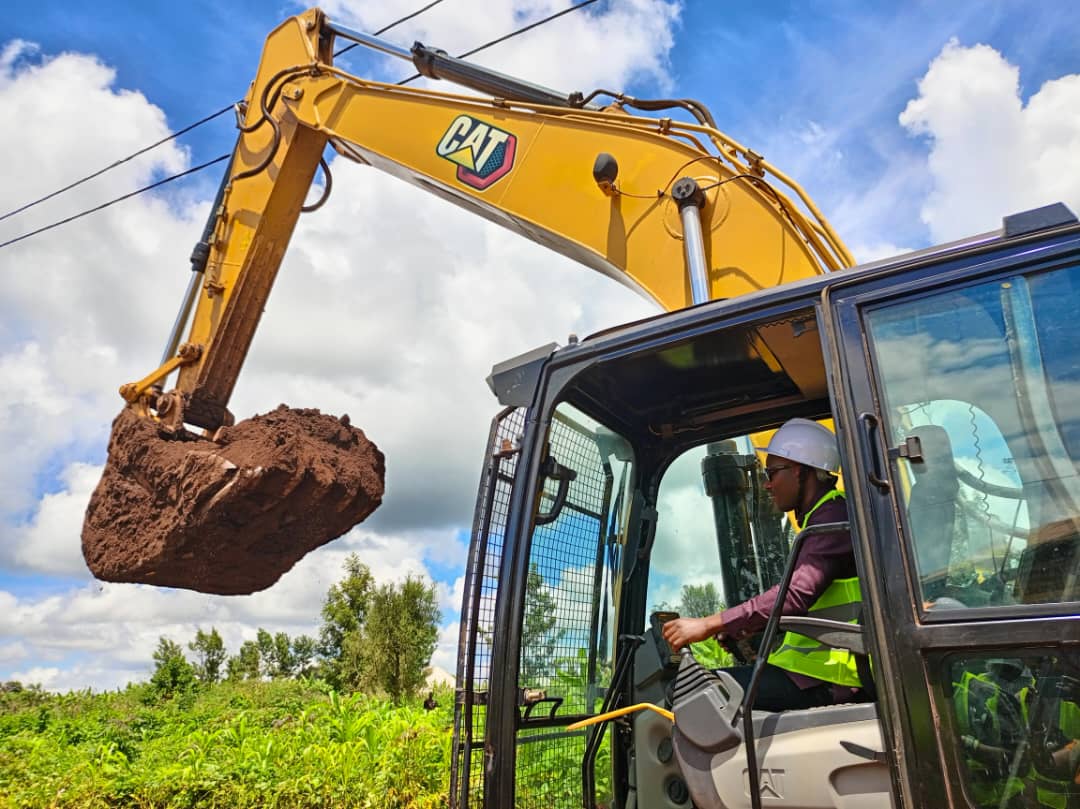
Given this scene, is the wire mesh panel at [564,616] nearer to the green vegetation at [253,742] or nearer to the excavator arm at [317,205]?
the excavator arm at [317,205]

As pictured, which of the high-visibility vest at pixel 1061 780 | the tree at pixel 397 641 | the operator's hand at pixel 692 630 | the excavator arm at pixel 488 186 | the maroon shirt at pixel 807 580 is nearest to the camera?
the high-visibility vest at pixel 1061 780

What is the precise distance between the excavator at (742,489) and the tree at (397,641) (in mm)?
8291

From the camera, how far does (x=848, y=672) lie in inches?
84.6

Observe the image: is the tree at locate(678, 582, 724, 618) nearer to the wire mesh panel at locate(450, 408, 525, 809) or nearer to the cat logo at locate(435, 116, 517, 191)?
the wire mesh panel at locate(450, 408, 525, 809)

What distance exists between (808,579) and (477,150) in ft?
11.3

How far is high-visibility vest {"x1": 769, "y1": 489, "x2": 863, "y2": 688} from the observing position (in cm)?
212

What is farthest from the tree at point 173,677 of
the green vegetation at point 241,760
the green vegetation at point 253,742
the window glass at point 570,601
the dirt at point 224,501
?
the window glass at point 570,601

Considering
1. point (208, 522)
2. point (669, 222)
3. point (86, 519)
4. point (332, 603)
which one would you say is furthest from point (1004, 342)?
point (332, 603)

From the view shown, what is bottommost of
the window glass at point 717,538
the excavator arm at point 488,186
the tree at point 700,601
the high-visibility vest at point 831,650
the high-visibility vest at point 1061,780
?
the high-visibility vest at point 1061,780

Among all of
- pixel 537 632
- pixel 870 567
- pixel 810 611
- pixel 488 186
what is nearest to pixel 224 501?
pixel 488 186

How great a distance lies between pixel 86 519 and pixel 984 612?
20.4 feet

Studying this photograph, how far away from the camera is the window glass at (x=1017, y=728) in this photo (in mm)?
1630

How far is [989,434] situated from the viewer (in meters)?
1.85

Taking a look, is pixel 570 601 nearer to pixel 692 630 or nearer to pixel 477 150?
pixel 692 630
